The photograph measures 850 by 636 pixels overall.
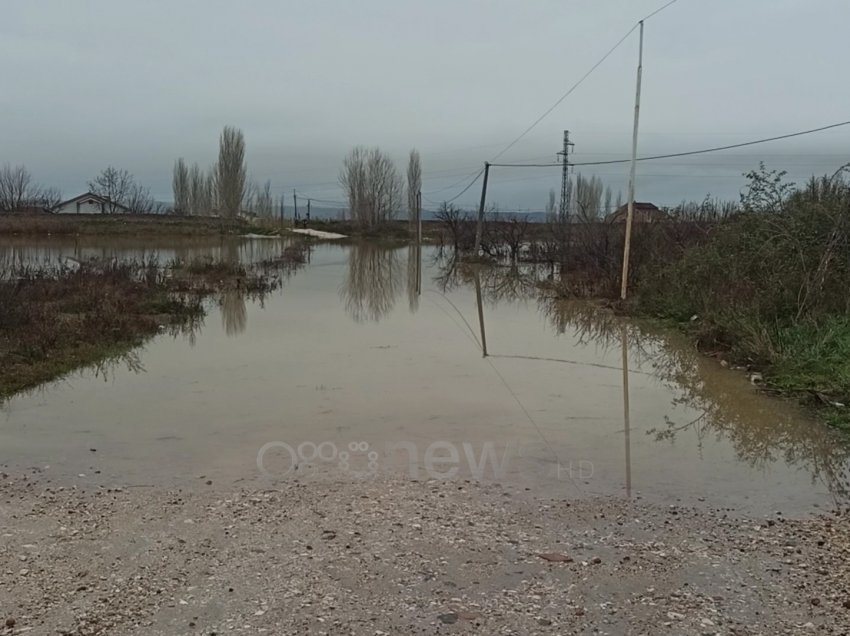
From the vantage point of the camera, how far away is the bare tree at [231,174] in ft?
182

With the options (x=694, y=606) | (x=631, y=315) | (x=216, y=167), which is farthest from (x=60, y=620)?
(x=216, y=167)

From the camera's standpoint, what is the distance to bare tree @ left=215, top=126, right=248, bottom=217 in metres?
55.6

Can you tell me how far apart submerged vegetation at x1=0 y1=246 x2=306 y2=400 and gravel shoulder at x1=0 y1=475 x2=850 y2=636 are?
3.85 m

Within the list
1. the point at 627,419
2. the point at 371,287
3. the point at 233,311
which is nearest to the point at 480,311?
the point at 233,311

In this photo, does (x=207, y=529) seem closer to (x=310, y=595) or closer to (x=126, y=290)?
(x=310, y=595)

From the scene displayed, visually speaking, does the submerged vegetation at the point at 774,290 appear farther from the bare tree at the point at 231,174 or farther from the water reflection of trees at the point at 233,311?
the bare tree at the point at 231,174

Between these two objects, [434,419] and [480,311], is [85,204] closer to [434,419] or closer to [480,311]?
[480,311]

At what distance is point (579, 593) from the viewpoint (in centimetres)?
321

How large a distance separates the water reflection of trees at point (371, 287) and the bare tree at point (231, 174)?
2763 centimetres

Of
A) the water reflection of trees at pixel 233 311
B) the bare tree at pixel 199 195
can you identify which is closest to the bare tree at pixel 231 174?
the bare tree at pixel 199 195

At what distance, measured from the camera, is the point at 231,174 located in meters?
56.2

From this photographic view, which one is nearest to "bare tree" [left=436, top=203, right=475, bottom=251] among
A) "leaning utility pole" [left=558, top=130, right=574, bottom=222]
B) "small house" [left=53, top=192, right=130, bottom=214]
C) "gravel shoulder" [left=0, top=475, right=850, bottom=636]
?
"leaning utility pole" [left=558, top=130, right=574, bottom=222]

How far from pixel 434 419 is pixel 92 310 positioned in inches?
304

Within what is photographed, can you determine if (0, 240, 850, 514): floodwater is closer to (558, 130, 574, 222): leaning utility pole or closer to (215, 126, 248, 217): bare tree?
(558, 130, 574, 222): leaning utility pole
